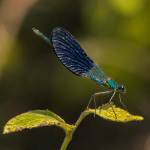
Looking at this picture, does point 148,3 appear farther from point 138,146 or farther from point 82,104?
point 138,146

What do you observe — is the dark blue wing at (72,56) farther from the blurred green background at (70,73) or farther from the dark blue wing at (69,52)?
the blurred green background at (70,73)

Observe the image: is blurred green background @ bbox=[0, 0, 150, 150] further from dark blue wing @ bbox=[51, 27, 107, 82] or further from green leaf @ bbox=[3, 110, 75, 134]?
green leaf @ bbox=[3, 110, 75, 134]

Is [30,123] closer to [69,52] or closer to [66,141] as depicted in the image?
[66,141]

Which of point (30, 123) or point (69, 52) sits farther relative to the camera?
point (69, 52)

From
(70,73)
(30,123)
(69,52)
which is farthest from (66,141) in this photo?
(70,73)

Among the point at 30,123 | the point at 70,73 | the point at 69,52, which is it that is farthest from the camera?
the point at 70,73

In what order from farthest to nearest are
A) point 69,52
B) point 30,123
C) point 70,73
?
point 70,73 < point 69,52 < point 30,123

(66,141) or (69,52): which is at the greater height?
(69,52)

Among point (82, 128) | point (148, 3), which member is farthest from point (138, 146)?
point (148, 3)

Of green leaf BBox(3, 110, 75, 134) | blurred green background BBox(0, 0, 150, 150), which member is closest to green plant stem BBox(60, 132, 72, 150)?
green leaf BBox(3, 110, 75, 134)
